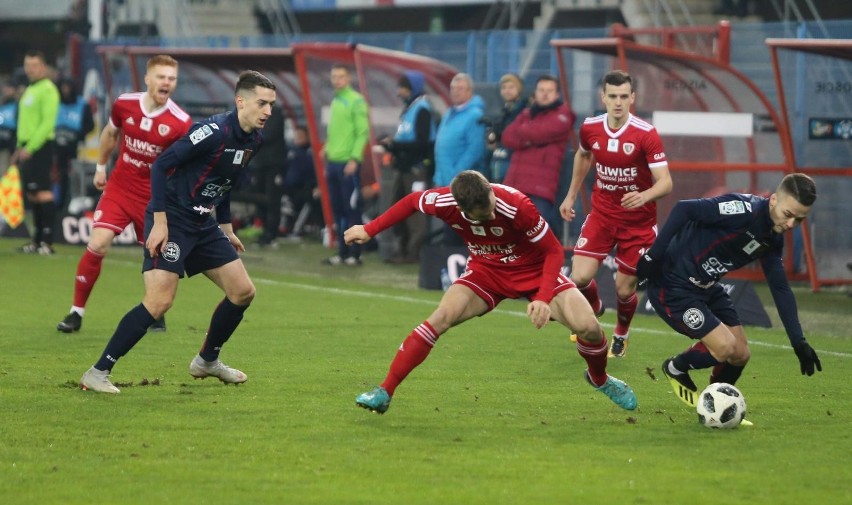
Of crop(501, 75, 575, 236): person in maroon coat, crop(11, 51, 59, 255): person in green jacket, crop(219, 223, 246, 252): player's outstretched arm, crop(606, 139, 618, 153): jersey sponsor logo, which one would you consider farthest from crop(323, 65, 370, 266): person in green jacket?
crop(219, 223, 246, 252): player's outstretched arm

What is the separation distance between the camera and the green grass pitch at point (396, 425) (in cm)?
655

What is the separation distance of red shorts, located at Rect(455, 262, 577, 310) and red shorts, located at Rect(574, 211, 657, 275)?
9.66 feet

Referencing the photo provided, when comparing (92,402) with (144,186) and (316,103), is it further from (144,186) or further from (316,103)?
(316,103)

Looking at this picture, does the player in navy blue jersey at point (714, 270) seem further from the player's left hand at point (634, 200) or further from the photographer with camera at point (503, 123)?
the photographer with camera at point (503, 123)

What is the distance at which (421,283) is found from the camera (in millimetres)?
16141

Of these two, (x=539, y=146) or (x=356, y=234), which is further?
(x=539, y=146)

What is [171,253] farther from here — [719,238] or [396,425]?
[719,238]

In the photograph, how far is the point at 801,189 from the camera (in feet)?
26.1

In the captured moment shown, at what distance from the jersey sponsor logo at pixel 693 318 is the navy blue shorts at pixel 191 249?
285 cm

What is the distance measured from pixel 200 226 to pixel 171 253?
0.87ft

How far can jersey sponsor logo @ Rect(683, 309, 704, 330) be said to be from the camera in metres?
8.45

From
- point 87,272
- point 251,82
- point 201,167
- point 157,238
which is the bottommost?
point 87,272

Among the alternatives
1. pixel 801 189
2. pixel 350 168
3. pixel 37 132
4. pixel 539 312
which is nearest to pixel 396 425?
pixel 539 312

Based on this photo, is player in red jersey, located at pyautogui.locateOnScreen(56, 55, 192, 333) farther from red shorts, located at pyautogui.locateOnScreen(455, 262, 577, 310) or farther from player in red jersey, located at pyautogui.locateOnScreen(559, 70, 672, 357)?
red shorts, located at pyautogui.locateOnScreen(455, 262, 577, 310)
